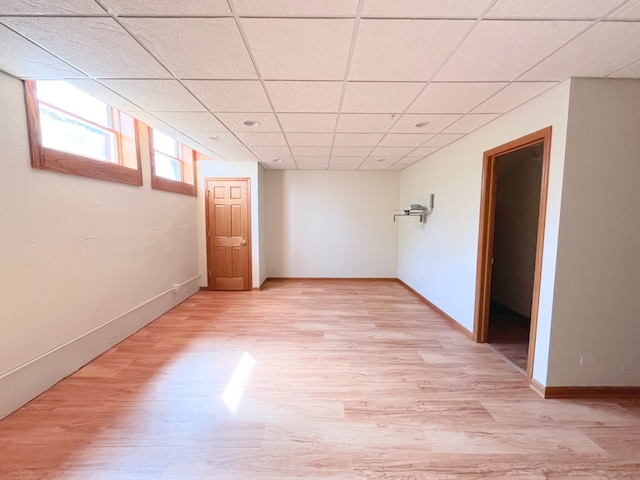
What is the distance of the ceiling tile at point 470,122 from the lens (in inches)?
104

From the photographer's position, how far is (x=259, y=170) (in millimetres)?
5156

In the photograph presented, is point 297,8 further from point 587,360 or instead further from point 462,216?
point 587,360

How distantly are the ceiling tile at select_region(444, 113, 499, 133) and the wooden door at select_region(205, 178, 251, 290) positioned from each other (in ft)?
11.9

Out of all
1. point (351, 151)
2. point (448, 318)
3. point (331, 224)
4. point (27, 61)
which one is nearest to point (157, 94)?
point (27, 61)

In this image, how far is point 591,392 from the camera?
7.04 feet

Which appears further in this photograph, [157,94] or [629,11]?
[157,94]

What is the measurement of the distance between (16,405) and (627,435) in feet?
14.6

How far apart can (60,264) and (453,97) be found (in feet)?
12.4

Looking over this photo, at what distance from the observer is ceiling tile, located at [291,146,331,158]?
12.8 ft

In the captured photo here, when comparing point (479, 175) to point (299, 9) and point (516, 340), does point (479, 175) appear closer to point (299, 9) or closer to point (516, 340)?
point (516, 340)

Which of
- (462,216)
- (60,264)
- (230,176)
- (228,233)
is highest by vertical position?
(230,176)

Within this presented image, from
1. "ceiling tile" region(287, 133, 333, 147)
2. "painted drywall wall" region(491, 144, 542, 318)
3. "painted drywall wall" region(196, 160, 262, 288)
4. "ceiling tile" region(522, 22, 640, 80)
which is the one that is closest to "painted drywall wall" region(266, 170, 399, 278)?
"painted drywall wall" region(196, 160, 262, 288)

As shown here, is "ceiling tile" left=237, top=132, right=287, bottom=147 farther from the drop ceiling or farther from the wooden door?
the wooden door

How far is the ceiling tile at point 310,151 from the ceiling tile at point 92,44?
7.30 feet
